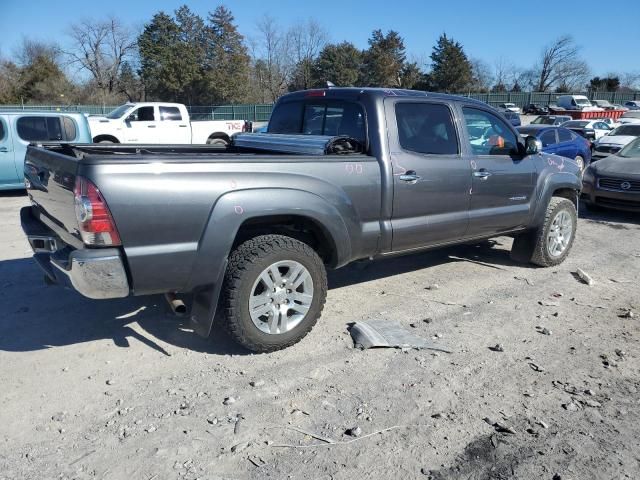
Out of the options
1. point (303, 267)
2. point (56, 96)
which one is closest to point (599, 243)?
point (303, 267)

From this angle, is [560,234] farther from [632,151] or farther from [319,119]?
[632,151]

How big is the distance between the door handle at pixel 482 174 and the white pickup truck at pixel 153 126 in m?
10.9

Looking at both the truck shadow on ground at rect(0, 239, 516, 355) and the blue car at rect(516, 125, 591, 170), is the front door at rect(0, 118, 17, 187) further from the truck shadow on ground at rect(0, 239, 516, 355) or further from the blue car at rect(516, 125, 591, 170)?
the blue car at rect(516, 125, 591, 170)

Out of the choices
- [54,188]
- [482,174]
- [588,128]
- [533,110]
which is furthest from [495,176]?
[533,110]

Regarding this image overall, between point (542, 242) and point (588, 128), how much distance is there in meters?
18.5

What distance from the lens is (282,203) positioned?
11.6 ft

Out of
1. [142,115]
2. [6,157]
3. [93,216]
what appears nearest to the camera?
[93,216]

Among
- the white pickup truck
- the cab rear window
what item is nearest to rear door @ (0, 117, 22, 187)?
the white pickup truck

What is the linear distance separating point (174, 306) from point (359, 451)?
5.19ft

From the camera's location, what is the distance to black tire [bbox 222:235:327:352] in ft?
11.5

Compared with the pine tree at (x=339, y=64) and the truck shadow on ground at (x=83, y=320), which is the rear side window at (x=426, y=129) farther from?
the pine tree at (x=339, y=64)

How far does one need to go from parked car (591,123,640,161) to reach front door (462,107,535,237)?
483 inches

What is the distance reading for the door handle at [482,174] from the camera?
4.87 meters

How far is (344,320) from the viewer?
443 centimetres
